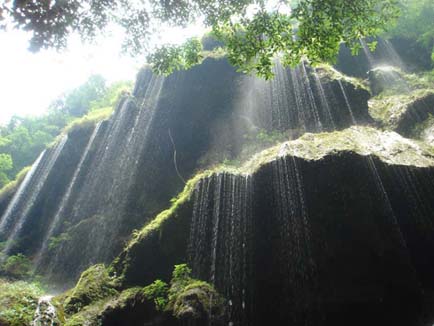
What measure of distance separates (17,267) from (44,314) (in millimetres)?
11992

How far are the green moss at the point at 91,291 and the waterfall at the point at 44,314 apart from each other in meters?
0.67

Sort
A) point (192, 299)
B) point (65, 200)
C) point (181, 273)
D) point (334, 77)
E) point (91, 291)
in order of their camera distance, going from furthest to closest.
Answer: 1. point (65, 200)
2. point (334, 77)
3. point (91, 291)
4. point (181, 273)
5. point (192, 299)

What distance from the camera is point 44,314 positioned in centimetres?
692

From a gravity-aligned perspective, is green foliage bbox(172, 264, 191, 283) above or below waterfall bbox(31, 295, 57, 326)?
above

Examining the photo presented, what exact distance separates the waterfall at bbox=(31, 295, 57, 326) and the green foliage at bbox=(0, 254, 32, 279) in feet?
35.3

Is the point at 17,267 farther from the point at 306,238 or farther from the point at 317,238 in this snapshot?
the point at 317,238

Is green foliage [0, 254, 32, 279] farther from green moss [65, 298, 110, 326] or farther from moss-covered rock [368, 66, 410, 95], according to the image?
moss-covered rock [368, 66, 410, 95]

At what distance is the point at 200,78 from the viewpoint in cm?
1892

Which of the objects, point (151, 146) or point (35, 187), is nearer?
point (151, 146)

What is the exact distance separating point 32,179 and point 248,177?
64.8 feet

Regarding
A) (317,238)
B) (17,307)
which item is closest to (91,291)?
(17,307)

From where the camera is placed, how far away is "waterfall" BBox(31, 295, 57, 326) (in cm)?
661

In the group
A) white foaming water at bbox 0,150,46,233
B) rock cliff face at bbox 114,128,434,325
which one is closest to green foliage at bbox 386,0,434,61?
rock cliff face at bbox 114,128,434,325

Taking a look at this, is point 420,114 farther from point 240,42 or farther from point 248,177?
point 240,42
